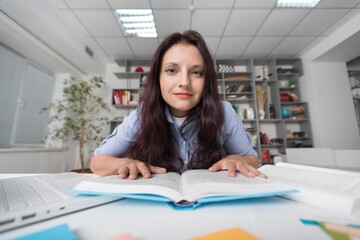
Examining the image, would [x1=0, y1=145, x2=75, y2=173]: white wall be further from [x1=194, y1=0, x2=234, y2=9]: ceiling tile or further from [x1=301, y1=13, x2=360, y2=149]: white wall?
[x1=301, y1=13, x2=360, y2=149]: white wall

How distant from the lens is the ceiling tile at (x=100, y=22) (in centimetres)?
206

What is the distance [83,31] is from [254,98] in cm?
275

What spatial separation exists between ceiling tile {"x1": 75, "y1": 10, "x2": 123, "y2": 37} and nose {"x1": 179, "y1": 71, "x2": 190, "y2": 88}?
192 centimetres

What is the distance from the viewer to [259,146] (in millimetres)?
2775

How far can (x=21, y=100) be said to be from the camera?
2.12 m

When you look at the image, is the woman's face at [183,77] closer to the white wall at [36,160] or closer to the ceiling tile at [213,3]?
the ceiling tile at [213,3]

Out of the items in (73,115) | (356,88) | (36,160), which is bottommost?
(36,160)

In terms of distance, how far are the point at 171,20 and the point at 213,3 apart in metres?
0.55

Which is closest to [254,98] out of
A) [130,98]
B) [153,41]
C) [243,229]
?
[153,41]

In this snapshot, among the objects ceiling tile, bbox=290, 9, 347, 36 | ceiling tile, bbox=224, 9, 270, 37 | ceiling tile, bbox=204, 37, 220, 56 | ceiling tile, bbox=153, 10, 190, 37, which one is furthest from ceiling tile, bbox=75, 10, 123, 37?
ceiling tile, bbox=290, 9, 347, 36

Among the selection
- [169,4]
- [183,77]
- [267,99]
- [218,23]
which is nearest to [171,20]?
[169,4]

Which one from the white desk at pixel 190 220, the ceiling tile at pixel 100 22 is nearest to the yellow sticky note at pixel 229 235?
the white desk at pixel 190 220

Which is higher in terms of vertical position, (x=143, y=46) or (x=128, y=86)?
(x=143, y=46)

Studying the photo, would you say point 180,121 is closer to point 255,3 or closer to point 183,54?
point 183,54
